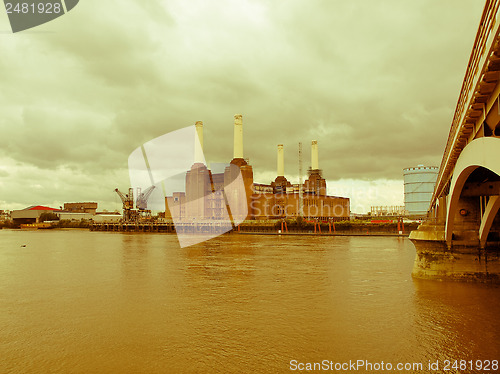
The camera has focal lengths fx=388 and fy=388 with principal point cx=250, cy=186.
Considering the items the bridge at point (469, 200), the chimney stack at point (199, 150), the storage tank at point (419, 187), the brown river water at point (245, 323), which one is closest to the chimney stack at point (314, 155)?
the storage tank at point (419, 187)

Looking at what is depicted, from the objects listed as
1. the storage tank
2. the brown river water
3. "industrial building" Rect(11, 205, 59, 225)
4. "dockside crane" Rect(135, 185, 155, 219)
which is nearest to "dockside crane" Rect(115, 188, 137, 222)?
"dockside crane" Rect(135, 185, 155, 219)

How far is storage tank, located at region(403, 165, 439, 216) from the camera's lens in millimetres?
105375

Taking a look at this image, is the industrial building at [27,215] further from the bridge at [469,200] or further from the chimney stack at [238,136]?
the bridge at [469,200]

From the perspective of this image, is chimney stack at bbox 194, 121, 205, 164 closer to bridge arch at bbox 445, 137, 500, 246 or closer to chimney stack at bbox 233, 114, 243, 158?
chimney stack at bbox 233, 114, 243, 158

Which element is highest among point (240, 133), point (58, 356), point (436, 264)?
point (240, 133)

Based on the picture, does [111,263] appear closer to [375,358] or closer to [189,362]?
[189,362]

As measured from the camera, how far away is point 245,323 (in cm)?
1422

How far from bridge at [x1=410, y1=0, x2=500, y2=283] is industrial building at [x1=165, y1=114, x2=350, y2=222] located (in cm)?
7267

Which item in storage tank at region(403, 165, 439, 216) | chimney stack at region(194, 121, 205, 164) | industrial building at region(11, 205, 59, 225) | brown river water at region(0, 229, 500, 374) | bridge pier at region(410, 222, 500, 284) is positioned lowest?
brown river water at region(0, 229, 500, 374)

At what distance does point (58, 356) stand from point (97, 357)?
Answer: 118 cm

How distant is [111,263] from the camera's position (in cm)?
3378

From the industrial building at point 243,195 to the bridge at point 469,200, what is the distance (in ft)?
238

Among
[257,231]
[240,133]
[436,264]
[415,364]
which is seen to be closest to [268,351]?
[415,364]

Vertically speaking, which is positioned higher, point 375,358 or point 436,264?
point 436,264
